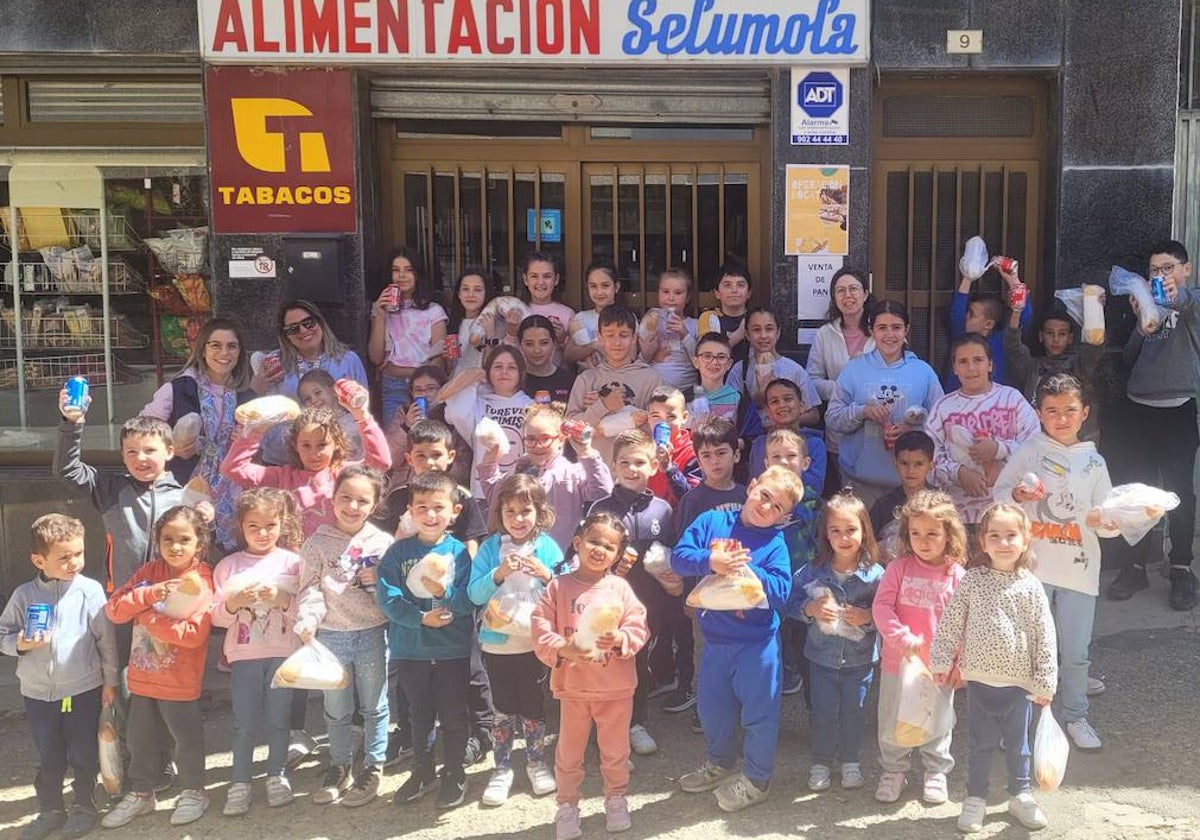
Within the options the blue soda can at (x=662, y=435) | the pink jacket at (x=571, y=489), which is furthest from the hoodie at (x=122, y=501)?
the blue soda can at (x=662, y=435)

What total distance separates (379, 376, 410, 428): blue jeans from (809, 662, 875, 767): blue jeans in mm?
2602

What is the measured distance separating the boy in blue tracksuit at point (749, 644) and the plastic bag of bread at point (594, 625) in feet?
1.22

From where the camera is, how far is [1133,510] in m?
3.83

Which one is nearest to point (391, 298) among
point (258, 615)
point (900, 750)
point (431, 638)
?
point (258, 615)

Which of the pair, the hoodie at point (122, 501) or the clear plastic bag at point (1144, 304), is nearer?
the hoodie at point (122, 501)

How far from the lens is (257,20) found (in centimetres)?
Answer: 576

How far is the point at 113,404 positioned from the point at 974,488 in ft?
15.0

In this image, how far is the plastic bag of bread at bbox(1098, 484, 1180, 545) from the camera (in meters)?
3.82

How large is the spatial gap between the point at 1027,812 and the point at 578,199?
155 inches

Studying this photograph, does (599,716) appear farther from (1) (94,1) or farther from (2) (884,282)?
(1) (94,1)

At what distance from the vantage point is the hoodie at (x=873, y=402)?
4.82 metres

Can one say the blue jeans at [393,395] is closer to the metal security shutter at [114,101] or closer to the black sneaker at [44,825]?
the metal security shutter at [114,101]

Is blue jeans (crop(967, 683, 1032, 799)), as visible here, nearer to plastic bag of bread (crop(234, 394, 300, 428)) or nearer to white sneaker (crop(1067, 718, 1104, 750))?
white sneaker (crop(1067, 718, 1104, 750))

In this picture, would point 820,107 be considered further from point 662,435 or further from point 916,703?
point 916,703
